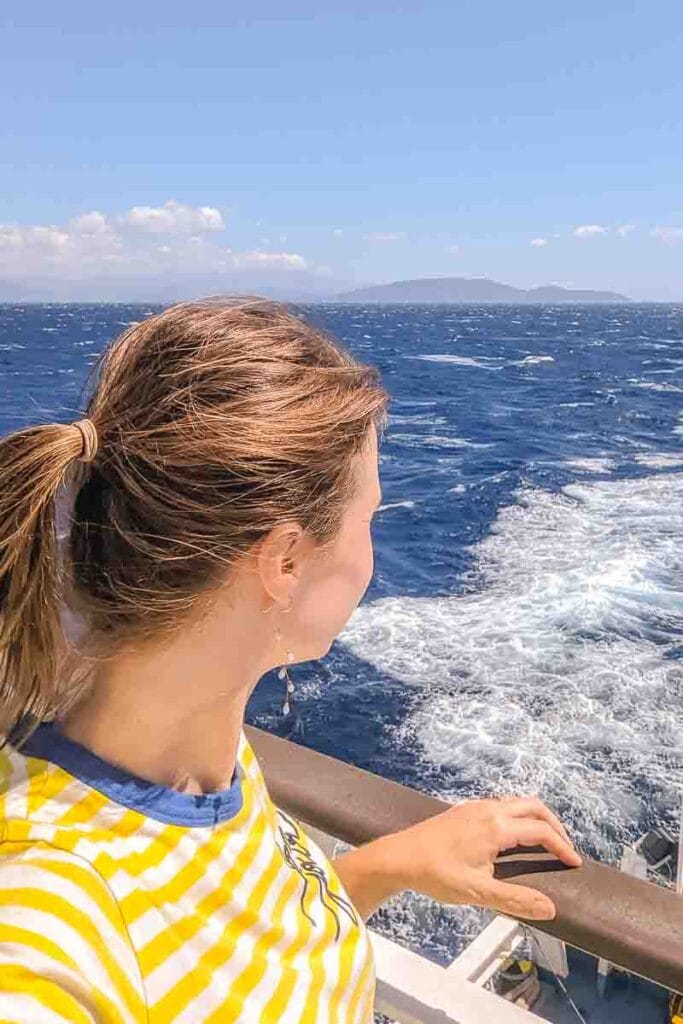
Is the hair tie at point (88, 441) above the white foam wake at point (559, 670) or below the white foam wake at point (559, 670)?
above

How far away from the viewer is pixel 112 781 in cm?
59

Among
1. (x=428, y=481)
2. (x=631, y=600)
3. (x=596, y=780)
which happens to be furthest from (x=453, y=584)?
(x=428, y=481)

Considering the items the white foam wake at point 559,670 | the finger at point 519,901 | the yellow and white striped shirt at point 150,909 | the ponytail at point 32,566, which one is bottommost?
the white foam wake at point 559,670

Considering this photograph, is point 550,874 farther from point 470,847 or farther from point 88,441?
point 88,441

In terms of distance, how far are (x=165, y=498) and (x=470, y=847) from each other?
1.57 ft

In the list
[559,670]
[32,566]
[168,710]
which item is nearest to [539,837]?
[168,710]

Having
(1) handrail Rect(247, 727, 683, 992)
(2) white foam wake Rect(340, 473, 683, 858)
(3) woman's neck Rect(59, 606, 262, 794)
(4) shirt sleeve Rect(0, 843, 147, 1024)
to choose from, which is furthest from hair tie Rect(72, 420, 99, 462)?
(2) white foam wake Rect(340, 473, 683, 858)

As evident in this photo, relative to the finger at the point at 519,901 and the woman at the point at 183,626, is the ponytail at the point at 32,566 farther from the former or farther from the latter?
the finger at the point at 519,901

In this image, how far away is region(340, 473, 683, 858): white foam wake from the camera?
5613 mm

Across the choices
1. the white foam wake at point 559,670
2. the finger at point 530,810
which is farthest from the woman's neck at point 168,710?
the white foam wake at point 559,670

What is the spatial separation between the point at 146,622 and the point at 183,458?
12cm

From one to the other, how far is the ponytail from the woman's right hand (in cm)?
42

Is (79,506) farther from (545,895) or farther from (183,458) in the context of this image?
(545,895)

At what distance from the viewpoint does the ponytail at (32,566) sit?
2.06ft
